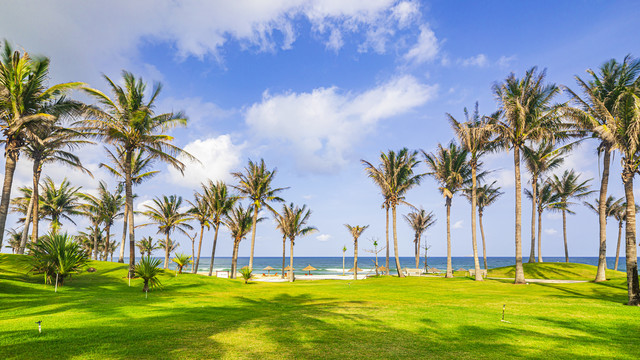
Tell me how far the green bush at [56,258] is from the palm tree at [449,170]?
1374 inches

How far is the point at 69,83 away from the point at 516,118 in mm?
34221

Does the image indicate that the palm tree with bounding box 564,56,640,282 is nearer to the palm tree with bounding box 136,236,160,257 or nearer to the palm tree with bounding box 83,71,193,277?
the palm tree with bounding box 83,71,193,277

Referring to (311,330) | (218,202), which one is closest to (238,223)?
(218,202)

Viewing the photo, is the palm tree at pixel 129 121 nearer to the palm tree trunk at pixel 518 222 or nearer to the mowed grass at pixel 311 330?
the mowed grass at pixel 311 330

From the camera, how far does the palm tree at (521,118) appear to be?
2669 cm

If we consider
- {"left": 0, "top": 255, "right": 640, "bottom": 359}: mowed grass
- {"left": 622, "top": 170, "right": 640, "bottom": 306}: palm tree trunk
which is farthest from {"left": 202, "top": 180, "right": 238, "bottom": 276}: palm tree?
{"left": 622, "top": 170, "right": 640, "bottom": 306}: palm tree trunk

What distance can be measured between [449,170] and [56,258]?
122ft

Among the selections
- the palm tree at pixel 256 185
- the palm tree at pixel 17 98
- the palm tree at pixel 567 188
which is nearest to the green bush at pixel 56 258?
the palm tree at pixel 17 98

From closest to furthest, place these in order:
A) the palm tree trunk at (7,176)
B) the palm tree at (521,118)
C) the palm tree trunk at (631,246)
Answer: the palm tree trunk at (631,246)
the palm tree trunk at (7,176)
the palm tree at (521,118)

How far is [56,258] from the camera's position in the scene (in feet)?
61.4

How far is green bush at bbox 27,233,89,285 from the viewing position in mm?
18547

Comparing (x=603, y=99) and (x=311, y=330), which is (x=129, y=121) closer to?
(x=311, y=330)

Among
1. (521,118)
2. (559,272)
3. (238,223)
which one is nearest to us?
(521,118)

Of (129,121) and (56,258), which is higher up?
(129,121)
